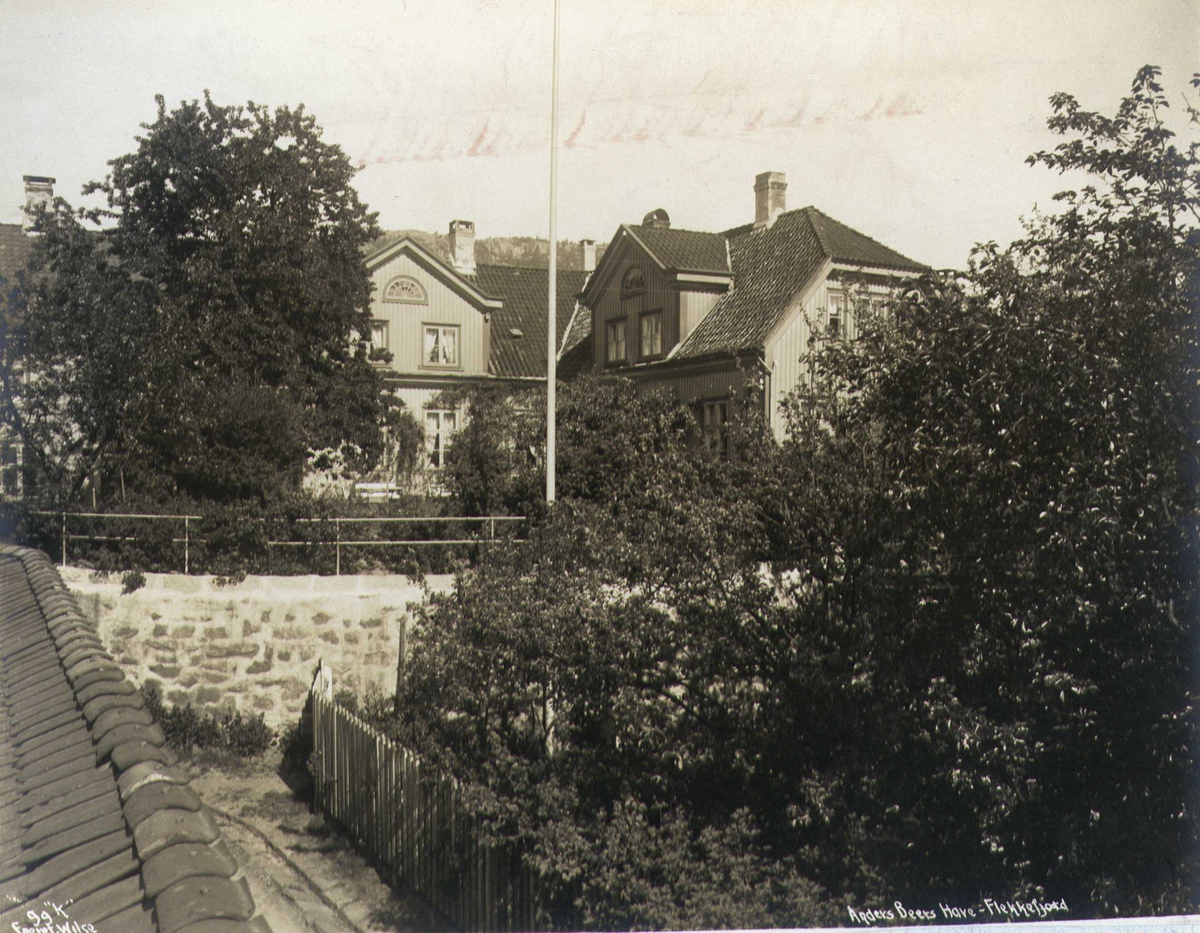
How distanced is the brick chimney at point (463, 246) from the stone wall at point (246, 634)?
16080 mm

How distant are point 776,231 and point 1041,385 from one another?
16.8 m

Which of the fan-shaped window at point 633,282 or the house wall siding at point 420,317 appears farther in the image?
the house wall siding at point 420,317

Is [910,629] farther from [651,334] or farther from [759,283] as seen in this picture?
[651,334]

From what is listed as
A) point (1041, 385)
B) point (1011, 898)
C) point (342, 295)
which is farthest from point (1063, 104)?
point (342, 295)

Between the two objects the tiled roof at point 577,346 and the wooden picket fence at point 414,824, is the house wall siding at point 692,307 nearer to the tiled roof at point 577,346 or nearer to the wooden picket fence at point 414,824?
the tiled roof at point 577,346

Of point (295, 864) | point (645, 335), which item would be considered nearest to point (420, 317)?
point (645, 335)

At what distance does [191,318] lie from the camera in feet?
58.1

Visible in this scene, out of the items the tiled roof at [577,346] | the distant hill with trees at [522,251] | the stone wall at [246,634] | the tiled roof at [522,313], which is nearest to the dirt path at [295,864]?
the stone wall at [246,634]

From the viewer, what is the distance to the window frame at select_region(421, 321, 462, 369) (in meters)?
25.6

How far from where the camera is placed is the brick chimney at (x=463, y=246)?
95.5 feet

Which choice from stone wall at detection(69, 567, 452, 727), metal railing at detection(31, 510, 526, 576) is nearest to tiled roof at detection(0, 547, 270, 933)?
stone wall at detection(69, 567, 452, 727)

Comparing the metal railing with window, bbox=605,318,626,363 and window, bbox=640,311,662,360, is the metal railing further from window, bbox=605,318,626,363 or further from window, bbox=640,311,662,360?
window, bbox=605,318,626,363

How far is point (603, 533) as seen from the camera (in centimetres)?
897

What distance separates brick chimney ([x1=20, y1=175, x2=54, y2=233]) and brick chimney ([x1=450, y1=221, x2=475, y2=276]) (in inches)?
483
